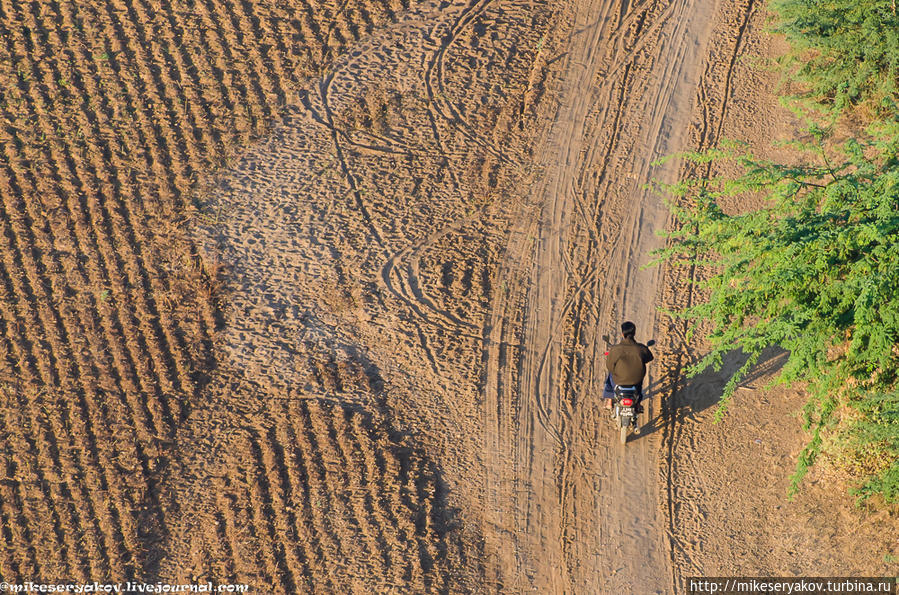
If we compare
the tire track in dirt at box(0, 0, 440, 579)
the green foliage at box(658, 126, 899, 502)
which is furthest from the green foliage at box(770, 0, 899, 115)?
the tire track in dirt at box(0, 0, 440, 579)

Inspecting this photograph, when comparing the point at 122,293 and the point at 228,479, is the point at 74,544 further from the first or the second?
the point at 122,293

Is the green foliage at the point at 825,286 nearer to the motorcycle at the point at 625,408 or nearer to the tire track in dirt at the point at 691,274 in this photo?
the motorcycle at the point at 625,408

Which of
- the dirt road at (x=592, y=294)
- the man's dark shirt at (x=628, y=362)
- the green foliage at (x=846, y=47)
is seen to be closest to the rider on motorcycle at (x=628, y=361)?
the man's dark shirt at (x=628, y=362)

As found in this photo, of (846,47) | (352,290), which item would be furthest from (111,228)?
(846,47)

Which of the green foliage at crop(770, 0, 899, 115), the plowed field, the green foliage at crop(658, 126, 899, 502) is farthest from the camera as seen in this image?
the green foliage at crop(770, 0, 899, 115)

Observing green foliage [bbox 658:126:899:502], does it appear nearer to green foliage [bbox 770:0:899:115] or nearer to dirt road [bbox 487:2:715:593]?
dirt road [bbox 487:2:715:593]

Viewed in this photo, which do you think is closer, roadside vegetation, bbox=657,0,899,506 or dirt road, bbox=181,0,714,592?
roadside vegetation, bbox=657,0,899,506

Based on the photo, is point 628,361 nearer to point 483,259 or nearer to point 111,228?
point 483,259
